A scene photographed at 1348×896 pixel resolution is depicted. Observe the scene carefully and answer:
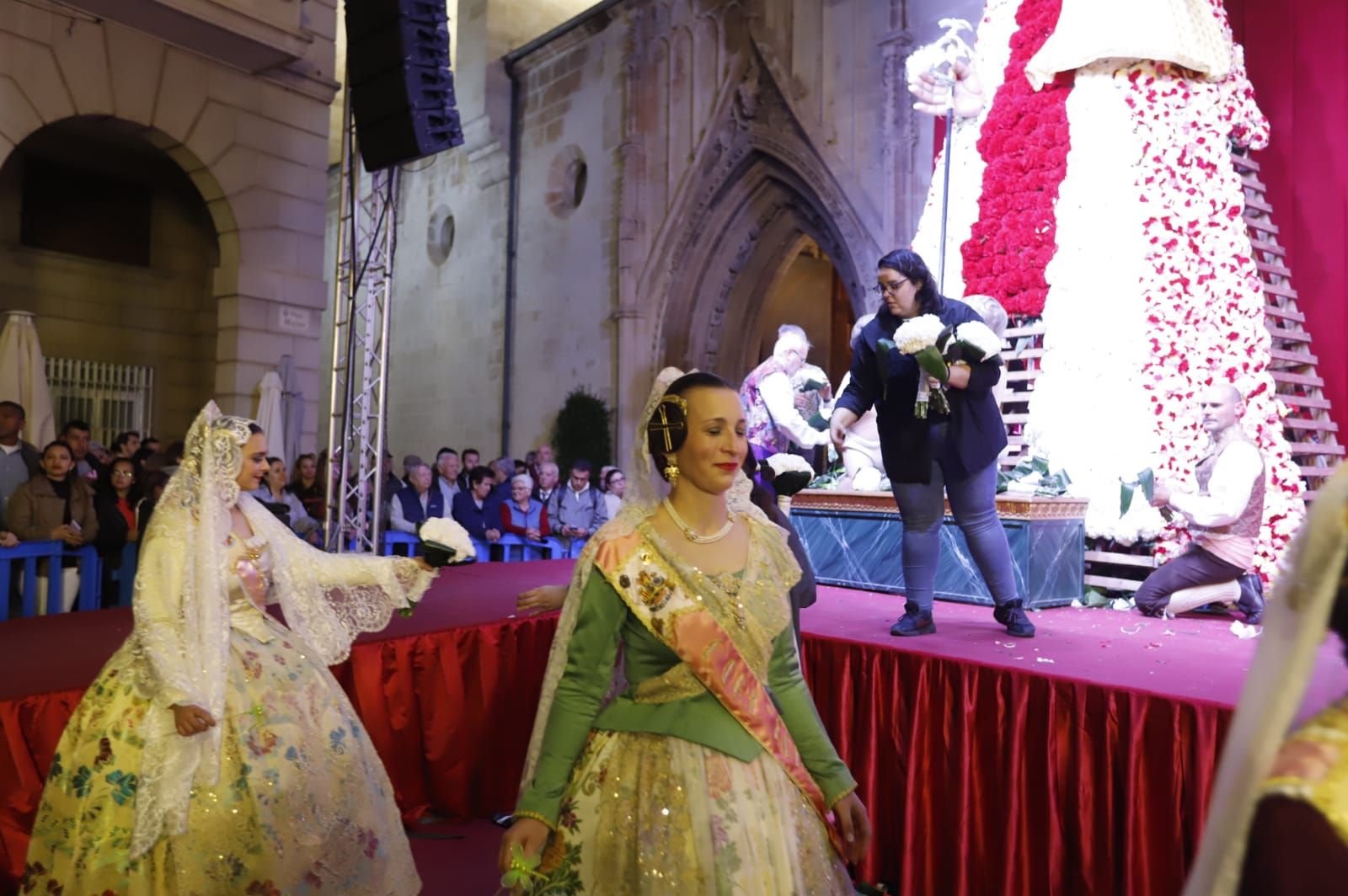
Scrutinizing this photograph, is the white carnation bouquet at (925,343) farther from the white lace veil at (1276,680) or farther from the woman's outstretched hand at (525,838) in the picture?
the white lace veil at (1276,680)

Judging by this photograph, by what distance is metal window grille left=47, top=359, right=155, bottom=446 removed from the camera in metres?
10.1

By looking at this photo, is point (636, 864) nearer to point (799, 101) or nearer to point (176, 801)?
point (176, 801)

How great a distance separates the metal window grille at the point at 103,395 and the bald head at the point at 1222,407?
10.1 m

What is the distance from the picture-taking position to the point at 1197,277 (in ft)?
18.4

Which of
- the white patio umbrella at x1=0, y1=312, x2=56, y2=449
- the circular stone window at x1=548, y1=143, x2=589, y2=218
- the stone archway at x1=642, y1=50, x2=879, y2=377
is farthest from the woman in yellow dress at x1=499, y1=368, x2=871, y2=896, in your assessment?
the circular stone window at x1=548, y1=143, x2=589, y2=218

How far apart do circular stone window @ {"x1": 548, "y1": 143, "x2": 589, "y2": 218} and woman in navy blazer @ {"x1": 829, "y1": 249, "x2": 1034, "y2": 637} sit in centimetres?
1087

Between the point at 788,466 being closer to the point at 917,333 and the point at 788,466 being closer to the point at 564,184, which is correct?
the point at 917,333

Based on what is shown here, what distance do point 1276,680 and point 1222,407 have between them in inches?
148

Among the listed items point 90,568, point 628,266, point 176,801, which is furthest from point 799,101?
point 176,801

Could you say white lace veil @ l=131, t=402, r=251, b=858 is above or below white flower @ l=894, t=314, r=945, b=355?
below

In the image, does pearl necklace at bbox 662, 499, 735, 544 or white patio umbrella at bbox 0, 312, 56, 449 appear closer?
pearl necklace at bbox 662, 499, 735, 544

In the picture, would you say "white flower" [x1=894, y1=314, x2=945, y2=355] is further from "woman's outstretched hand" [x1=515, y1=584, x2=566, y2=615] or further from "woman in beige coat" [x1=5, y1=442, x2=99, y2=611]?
"woman in beige coat" [x1=5, y1=442, x2=99, y2=611]

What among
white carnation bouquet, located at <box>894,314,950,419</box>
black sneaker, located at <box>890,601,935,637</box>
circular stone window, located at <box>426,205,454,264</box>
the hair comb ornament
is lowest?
black sneaker, located at <box>890,601,935,637</box>

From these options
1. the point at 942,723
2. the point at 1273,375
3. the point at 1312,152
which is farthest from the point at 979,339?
the point at 1312,152
